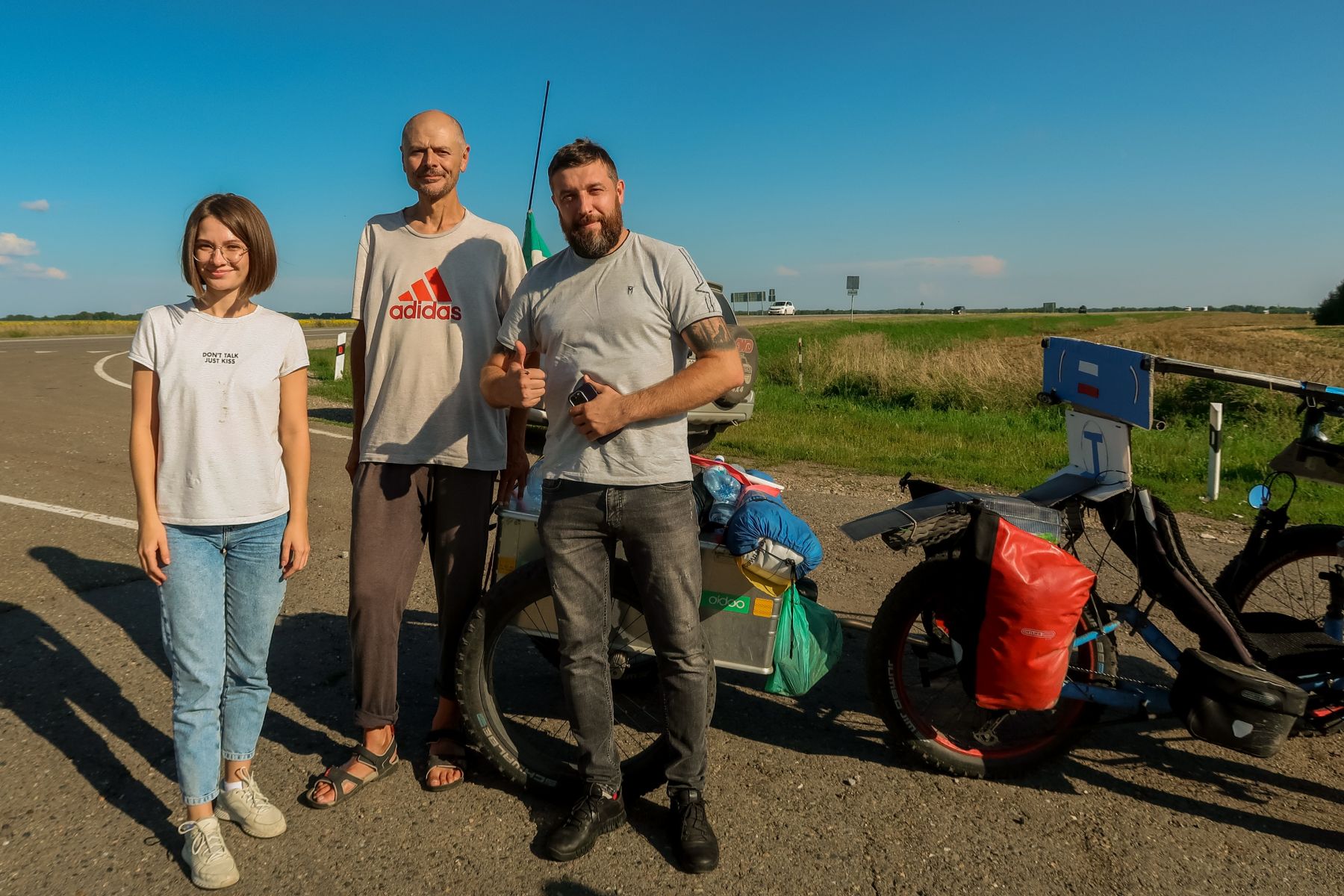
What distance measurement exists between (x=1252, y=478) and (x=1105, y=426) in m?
6.75

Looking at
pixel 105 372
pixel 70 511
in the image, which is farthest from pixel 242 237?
pixel 105 372

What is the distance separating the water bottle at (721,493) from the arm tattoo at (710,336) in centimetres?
75

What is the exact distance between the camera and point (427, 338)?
3.12 meters

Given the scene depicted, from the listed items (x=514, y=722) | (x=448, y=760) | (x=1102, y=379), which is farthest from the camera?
(x=514, y=722)

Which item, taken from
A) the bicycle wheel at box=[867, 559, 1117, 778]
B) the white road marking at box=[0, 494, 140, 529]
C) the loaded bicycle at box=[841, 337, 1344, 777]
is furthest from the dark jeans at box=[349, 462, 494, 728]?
the white road marking at box=[0, 494, 140, 529]

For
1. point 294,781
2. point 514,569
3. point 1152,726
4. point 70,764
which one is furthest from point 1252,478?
point 70,764

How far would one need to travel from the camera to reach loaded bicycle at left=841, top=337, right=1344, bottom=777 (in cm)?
303

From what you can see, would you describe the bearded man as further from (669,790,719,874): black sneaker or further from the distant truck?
the distant truck

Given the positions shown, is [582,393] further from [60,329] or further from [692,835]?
[60,329]

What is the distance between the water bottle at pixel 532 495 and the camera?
3.32m

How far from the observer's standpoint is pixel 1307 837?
9.62 ft

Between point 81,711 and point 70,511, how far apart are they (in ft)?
12.0

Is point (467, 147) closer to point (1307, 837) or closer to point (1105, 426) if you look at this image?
point (1105, 426)

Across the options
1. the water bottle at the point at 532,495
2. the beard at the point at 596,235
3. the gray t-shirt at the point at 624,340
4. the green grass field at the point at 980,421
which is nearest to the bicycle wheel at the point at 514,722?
the water bottle at the point at 532,495
